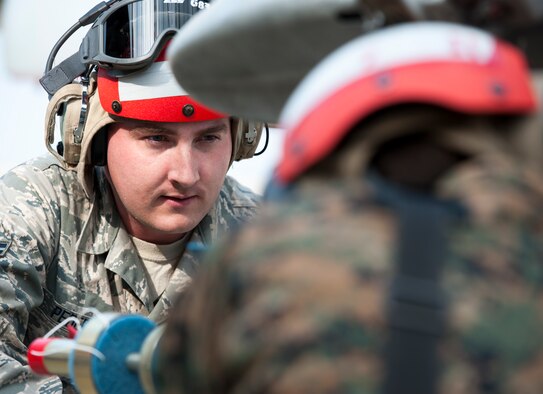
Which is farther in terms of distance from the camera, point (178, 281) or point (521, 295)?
point (178, 281)

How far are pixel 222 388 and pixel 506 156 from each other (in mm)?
229

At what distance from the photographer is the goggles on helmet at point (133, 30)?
81.6 inches

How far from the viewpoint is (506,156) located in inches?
22.2

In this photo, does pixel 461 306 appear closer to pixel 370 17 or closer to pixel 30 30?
pixel 370 17

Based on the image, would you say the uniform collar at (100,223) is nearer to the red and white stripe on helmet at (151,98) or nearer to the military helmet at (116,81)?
the military helmet at (116,81)

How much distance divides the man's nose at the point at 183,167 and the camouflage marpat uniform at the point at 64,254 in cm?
21

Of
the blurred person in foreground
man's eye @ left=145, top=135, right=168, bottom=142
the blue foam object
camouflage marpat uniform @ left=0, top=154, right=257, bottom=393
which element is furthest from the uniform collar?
the blurred person in foreground

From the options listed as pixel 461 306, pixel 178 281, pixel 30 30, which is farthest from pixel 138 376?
pixel 30 30

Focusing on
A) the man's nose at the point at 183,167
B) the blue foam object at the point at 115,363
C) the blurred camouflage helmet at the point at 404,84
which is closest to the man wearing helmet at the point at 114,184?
the man's nose at the point at 183,167

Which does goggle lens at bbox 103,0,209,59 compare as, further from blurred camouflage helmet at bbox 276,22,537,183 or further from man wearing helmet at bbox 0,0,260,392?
blurred camouflage helmet at bbox 276,22,537,183

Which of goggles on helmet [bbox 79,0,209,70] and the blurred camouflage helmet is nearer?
the blurred camouflage helmet

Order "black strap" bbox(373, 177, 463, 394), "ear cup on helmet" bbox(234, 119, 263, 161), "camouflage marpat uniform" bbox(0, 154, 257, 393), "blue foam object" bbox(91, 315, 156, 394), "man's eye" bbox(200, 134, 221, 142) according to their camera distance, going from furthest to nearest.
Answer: "ear cup on helmet" bbox(234, 119, 263, 161) → "man's eye" bbox(200, 134, 221, 142) → "camouflage marpat uniform" bbox(0, 154, 257, 393) → "blue foam object" bbox(91, 315, 156, 394) → "black strap" bbox(373, 177, 463, 394)

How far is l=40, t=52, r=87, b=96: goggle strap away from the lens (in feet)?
7.16

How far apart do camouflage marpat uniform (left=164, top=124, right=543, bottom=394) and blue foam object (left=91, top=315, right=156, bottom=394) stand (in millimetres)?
331
